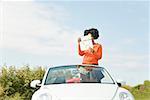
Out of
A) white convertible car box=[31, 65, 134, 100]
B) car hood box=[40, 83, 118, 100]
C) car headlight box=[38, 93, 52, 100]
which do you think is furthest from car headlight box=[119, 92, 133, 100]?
car headlight box=[38, 93, 52, 100]

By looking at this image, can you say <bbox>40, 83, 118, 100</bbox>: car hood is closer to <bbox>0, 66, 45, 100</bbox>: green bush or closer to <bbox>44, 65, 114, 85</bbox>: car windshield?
<bbox>44, 65, 114, 85</bbox>: car windshield

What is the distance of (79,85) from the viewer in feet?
28.7

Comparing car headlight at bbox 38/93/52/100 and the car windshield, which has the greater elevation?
the car windshield

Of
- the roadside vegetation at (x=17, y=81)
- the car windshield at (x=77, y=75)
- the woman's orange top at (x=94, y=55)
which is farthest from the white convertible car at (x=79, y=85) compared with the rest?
the roadside vegetation at (x=17, y=81)

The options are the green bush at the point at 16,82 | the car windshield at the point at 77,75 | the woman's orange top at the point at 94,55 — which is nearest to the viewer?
the car windshield at the point at 77,75

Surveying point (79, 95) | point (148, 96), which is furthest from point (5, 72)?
point (148, 96)

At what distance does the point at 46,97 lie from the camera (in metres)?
8.24

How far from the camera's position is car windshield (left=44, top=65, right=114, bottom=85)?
9.29m

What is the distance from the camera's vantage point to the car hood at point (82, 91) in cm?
816

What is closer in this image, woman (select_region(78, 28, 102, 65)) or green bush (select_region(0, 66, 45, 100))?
woman (select_region(78, 28, 102, 65))

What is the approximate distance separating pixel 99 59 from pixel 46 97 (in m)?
3.20

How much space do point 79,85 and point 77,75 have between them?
81 cm

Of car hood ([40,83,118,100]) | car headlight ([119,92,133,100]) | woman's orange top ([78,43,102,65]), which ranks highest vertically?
woman's orange top ([78,43,102,65])

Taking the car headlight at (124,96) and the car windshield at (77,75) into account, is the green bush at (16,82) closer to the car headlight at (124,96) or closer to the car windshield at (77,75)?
the car windshield at (77,75)
